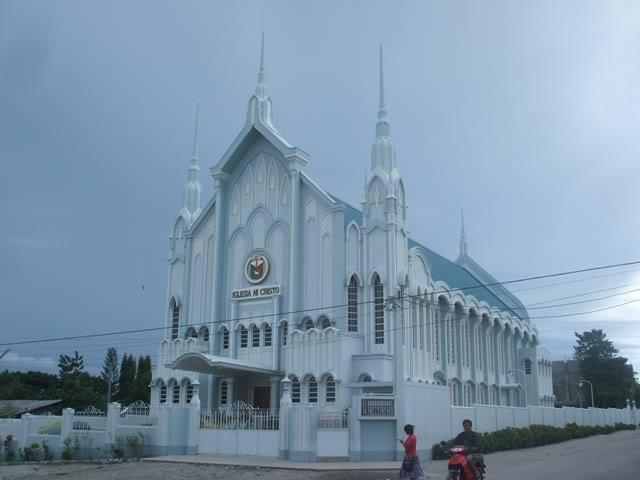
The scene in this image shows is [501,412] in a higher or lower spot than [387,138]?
lower

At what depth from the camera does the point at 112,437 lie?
26719 millimetres

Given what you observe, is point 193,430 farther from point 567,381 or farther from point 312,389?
point 567,381

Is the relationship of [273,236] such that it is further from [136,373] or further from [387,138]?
[136,373]

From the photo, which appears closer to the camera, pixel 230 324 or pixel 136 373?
pixel 230 324

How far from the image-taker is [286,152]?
110 feet

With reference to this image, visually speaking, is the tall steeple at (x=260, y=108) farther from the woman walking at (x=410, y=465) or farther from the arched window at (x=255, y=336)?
the woman walking at (x=410, y=465)

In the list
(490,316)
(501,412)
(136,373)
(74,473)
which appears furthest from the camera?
(136,373)

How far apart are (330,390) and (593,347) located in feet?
220

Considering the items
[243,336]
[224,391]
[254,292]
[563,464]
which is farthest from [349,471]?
[254,292]

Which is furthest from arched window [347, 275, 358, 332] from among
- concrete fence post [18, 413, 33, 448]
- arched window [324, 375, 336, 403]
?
concrete fence post [18, 413, 33, 448]

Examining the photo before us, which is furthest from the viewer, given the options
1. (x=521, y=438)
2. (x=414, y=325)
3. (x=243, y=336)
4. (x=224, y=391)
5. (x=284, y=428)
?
(x=243, y=336)

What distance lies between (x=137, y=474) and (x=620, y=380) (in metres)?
67.7

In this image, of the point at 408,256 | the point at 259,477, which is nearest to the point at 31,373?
the point at 408,256

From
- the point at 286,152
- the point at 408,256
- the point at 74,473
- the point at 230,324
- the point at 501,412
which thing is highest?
the point at 286,152
